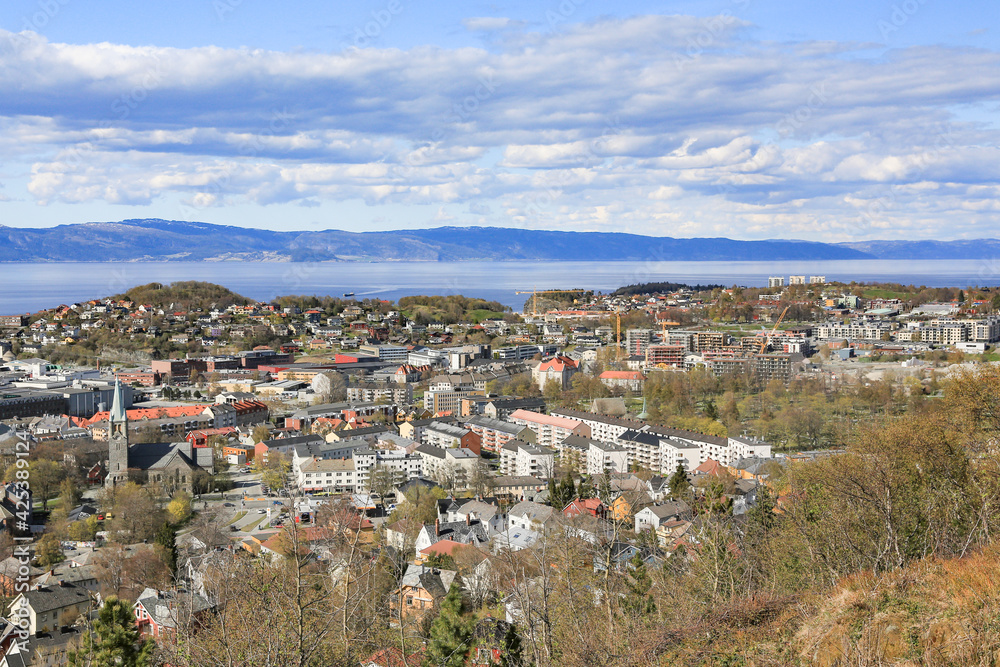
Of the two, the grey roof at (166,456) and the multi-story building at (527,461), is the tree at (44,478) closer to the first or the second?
the grey roof at (166,456)

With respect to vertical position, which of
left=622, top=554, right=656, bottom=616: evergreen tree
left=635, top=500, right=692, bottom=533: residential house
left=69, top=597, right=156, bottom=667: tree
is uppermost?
left=622, top=554, right=656, bottom=616: evergreen tree

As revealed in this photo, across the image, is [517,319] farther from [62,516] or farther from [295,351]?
[62,516]

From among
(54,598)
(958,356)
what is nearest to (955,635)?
(54,598)

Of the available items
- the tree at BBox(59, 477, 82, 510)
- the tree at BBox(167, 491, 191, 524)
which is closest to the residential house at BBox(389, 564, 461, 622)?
the tree at BBox(167, 491, 191, 524)

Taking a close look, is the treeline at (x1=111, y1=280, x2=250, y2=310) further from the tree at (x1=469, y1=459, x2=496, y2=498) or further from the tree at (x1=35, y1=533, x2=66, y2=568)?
the tree at (x1=35, y1=533, x2=66, y2=568)

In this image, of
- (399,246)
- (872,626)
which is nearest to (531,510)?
(872,626)

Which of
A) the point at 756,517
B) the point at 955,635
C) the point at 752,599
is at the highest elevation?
the point at 955,635
